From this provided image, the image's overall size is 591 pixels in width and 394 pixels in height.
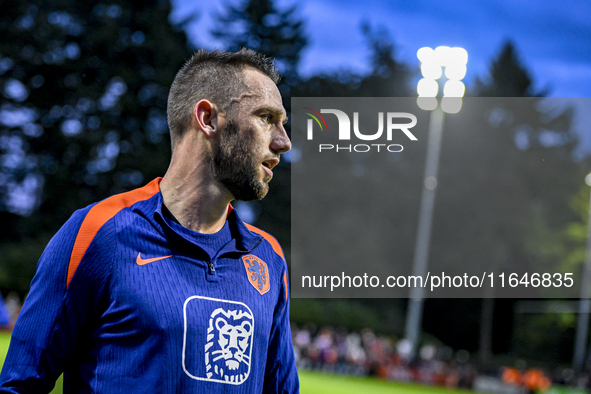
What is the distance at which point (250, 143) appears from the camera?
2127 millimetres

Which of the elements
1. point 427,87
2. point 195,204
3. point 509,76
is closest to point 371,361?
point 427,87

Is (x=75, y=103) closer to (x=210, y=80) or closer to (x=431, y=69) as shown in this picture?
(x=431, y=69)

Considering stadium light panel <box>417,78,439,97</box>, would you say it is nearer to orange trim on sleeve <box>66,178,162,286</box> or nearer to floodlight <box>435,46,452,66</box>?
floodlight <box>435,46,452,66</box>

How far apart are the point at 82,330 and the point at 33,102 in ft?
113

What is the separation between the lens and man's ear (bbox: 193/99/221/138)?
2164 mm

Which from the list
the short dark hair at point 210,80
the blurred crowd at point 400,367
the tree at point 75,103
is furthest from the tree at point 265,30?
the short dark hair at point 210,80

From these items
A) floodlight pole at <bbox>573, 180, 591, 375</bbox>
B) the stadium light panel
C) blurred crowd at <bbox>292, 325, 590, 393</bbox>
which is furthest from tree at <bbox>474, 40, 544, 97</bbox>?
blurred crowd at <bbox>292, 325, 590, 393</bbox>

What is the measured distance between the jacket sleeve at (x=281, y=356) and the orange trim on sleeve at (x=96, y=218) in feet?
2.01

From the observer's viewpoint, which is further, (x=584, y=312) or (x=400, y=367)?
(x=584, y=312)

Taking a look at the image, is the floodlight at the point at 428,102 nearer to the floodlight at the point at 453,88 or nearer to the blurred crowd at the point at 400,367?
the floodlight at the point at 453,88

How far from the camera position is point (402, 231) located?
41.8m

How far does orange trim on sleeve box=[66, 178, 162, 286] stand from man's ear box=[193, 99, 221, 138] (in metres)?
0.28

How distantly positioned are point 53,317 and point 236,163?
750mm

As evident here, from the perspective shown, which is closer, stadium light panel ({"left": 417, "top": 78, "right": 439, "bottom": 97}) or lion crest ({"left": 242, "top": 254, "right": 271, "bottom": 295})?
lion crest ({"left": 242, "top": 254, "right": 271, "bottom": 295})
